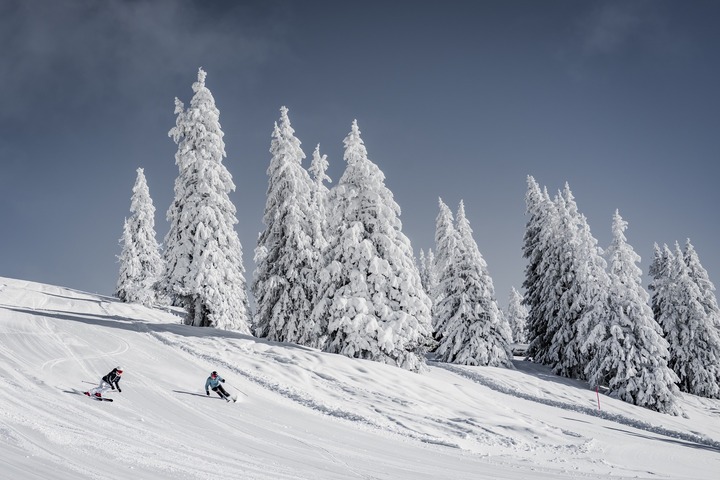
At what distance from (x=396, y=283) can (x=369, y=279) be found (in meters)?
1.39

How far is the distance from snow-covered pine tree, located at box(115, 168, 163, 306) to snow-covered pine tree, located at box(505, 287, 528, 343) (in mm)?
67384

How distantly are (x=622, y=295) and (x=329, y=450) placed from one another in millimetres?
29297

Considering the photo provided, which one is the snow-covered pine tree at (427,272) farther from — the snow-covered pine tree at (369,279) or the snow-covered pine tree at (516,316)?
the snow-covered pine tree at (369,279)

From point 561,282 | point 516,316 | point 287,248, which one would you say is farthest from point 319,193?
point 516,316

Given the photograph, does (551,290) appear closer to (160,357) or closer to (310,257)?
(310,257)

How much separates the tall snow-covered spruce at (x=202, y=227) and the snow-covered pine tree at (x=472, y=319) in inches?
667

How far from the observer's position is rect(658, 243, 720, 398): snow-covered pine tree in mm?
39281

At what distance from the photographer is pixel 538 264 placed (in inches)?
1633

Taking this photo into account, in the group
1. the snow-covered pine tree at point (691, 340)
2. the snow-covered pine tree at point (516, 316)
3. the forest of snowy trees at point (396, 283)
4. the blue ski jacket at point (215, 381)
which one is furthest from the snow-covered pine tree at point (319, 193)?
the snow-covered pine tree at point (516, 316)

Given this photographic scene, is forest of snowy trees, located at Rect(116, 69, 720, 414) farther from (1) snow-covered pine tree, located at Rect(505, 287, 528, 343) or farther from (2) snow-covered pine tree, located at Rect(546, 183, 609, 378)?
(1) snow-covered pine tree, located at Rect(505, 287, 528, 343)

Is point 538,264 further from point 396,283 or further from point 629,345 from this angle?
point 396,283

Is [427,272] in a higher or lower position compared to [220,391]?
higher

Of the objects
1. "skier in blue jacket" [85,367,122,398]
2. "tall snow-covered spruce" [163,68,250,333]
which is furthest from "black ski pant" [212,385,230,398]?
"tall snow-covered spruce" [163,68,250,333]

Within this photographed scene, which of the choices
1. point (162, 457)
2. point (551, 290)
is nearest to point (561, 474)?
point (162, 457)
